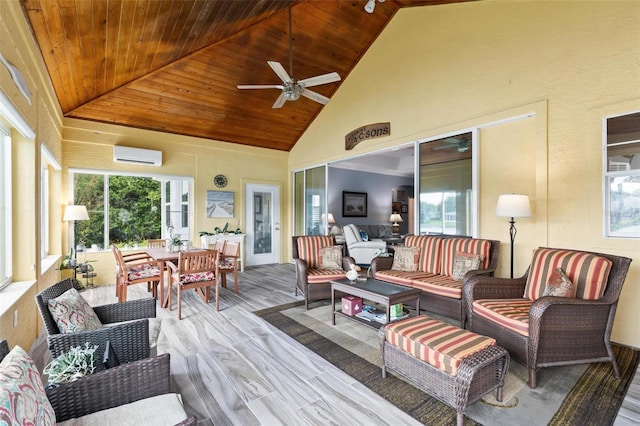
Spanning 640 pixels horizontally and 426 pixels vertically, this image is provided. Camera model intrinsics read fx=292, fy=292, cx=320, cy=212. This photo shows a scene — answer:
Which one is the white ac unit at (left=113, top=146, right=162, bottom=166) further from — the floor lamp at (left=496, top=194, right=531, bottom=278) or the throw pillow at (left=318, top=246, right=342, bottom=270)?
the floor lamp at (left=496, top=194, right=531, bottom=278)

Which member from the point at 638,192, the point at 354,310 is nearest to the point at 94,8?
the point at 354,310

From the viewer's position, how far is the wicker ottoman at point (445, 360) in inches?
72.1

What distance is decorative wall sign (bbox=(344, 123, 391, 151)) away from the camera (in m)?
5.31

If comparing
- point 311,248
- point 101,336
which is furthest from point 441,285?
point 101,336

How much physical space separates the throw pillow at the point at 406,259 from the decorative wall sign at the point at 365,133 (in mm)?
2189

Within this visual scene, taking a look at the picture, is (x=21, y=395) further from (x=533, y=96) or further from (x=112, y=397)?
(x=533, y=96)

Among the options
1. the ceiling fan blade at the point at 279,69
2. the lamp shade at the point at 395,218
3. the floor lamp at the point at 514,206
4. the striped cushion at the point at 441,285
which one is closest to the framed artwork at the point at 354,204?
the lamp shade at the point at 395,218

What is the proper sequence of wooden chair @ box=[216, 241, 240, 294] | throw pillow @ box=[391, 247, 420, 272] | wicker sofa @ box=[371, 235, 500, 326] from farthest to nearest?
wooden chair @ box=[216, 241, 240, 294]
throw pillow @ box=[391, 247, 420, 272]
wicker sofa @ box=[371, 235, 500, 326]

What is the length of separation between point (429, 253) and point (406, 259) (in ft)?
1.08

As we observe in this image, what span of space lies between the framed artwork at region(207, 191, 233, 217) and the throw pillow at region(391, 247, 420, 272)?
171 inches

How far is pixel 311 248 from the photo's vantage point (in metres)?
4.74

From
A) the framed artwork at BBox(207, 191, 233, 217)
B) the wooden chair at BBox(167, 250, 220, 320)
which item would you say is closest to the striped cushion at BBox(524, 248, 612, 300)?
the wooden chair at BBox(167, 250, 220, 320)

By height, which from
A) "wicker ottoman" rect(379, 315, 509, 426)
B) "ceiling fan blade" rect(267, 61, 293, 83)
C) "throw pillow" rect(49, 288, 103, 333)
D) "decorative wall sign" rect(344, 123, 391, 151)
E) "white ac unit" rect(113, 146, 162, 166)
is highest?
"ceiling fan blade" rect(267, 61, 293, 83)

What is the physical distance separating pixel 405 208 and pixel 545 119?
281 inches
